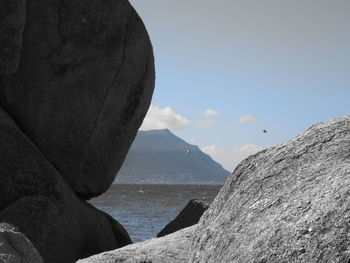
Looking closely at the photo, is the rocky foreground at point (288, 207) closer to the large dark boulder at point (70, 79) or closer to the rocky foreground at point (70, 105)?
the rocky foreground at point (70, 105)

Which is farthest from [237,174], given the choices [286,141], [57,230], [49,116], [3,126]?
[49,116]

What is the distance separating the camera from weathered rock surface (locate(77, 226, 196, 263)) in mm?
6902

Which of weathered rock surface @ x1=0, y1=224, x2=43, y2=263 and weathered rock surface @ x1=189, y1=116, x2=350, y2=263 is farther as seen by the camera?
weathered rock surface @ x1=0, y1=224, x2=43, y2=263

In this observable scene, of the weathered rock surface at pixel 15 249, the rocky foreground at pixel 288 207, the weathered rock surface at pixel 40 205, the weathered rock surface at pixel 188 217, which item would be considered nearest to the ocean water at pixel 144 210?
the weathered rock surface at pixel 188 217

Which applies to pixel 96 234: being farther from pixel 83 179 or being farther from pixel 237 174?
pixel 237 174

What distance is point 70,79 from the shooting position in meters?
15.4

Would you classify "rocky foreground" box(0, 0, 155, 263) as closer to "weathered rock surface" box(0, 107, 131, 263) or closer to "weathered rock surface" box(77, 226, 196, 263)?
"weathered rock surface" box(0, 107, 131, 263)

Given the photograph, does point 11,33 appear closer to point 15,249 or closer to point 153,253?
point 15,249

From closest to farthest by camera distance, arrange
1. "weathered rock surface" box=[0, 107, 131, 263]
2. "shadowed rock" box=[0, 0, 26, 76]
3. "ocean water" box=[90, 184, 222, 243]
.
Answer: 1. "weathered rock surface" box=[0, 107, 131, 263]
2. "shadowed rock" box=[0, 0, 26, 76]
3. "ocean water" box=[90, 184, 222, 243]

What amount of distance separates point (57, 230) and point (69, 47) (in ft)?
16.2

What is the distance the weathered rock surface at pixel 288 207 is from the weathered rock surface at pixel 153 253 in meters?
1.42

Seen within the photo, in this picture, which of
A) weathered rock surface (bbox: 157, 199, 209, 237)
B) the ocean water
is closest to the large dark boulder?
weathered rock surface (bbox: 157, 199, 209, 237)

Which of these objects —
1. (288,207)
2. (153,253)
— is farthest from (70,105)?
(288,207)

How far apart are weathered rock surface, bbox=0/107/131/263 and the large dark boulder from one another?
1027 millimetres
